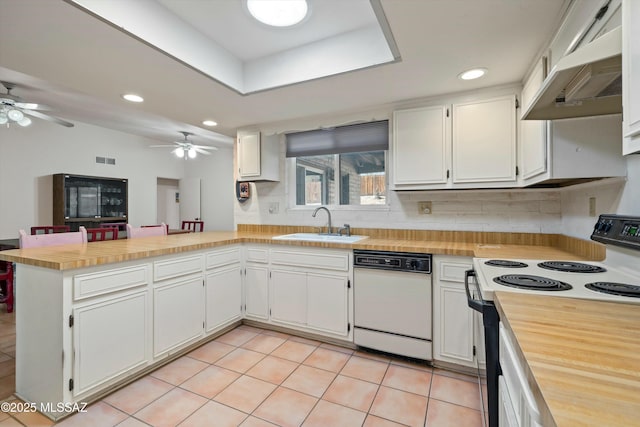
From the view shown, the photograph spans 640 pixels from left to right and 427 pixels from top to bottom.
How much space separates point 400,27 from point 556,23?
79 centimetres

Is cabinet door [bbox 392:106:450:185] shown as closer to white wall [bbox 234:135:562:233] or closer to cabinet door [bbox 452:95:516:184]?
cabinet door [bbox 452:95:516:184]

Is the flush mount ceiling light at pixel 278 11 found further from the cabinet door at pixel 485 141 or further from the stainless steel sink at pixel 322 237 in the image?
the stainless steel sink at pixel 322 237

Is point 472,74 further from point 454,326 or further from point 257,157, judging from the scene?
point 257,157


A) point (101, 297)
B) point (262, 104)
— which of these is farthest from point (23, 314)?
point (262, 104)

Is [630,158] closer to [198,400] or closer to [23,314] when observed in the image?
[198,400]

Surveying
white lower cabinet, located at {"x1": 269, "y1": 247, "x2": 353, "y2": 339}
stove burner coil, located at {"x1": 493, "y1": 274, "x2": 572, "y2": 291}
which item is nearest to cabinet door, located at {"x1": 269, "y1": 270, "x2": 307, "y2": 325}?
white lower cabinet, located at {"x1": 269, "y1": 247, "x2": 353, "y2": 339}

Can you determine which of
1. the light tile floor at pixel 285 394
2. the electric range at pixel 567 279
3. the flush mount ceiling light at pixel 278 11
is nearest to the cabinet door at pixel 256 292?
the light tile floor at pixel 285 394

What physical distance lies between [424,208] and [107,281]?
2.49 m

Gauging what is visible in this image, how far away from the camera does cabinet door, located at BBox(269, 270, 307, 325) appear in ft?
8.89

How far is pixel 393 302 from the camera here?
2332 millimetres

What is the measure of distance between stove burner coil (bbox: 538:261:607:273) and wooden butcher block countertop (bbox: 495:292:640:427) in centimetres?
52

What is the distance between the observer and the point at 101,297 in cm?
184

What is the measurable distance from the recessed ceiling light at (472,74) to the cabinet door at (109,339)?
106 inches

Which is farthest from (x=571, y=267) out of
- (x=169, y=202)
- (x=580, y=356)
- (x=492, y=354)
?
(x=169, y=202)
